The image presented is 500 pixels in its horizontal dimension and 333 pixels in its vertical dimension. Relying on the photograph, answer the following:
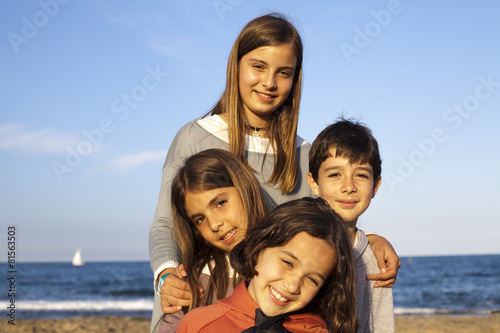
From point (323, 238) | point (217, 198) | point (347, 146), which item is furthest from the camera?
point (347, 146)

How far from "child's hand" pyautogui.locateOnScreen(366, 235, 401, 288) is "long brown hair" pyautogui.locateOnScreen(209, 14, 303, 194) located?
1.99ft

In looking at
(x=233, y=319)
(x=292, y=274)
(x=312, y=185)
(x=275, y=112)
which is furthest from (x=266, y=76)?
(x=233, y=319)

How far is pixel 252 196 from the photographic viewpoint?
2.53 metres

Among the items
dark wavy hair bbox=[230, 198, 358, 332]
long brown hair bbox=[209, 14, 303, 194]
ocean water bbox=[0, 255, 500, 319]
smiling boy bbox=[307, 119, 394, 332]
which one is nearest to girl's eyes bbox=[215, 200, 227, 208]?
dark wavy hair bbox=[230, 198, 358, 332]

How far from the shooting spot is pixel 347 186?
2.70 meters

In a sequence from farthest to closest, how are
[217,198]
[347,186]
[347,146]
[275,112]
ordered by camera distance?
1. [275,112]
2. [347,146]
3. [347,186]
4. [217,198]

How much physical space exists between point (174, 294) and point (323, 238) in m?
0.80

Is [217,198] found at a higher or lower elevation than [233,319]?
higher

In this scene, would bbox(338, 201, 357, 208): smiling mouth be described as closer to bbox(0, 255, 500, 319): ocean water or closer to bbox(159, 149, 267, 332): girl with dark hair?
bbox(159, 149, 267, 332): girl with dark hair

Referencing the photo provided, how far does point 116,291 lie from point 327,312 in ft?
66.6

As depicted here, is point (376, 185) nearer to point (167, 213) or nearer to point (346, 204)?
point (346, 204)

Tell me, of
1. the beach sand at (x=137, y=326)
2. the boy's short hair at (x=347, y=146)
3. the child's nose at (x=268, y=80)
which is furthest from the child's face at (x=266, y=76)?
the beach sand at (x=137, y=326)

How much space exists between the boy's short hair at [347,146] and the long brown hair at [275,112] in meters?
0.17

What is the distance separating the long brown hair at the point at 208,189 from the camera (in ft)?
8.11
